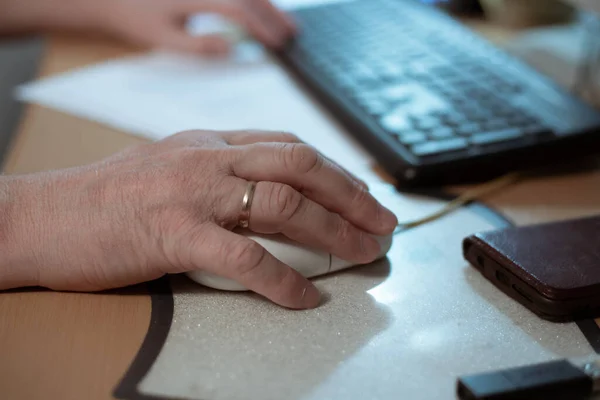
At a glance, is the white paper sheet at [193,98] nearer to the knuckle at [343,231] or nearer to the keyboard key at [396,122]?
the keyboard key at [396,122]

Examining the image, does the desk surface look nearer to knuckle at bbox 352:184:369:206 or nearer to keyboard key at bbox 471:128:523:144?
keyboard key at bbox 471:128:523:144

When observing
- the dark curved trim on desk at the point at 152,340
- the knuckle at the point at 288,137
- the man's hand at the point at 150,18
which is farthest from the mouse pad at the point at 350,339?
the man's hand at the point at 150,18

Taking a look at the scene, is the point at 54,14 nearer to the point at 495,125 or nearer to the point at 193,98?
the point at 193,98

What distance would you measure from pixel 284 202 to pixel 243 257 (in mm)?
56

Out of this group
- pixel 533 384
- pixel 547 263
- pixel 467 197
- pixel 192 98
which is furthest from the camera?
pixel 192 98

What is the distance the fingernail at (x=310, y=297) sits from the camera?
0.52 metres

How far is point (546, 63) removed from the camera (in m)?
1.03

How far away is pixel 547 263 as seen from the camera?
20.4 inches

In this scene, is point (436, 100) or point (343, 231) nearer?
point (343, 231)

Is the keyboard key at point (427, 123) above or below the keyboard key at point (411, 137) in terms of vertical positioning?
above

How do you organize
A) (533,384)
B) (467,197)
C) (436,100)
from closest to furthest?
1. (533,384)
2. (467,197)
3. (436,100)

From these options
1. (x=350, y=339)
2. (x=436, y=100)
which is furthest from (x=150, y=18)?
(x=350, y=339)

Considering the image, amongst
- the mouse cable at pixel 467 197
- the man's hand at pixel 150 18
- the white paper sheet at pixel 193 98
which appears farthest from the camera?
the man's hand at pixel 150 18

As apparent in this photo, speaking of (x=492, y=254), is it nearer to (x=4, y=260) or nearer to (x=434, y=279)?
(x=434, y=279)
